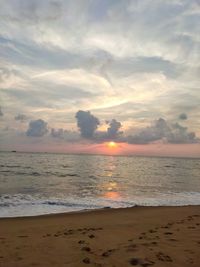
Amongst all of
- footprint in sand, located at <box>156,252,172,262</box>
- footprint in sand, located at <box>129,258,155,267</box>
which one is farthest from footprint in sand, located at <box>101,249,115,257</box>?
footprint in sand, located at <box>156,252,172,262</box>

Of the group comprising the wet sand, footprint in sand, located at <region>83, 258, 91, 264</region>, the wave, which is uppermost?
footprint in sand, located at <region>83, 258, 91, 264</region>

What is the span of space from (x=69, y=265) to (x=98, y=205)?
13.4 m

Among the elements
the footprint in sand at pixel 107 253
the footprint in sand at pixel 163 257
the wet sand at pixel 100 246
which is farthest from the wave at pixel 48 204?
the footprint in sand at pixel 163 257

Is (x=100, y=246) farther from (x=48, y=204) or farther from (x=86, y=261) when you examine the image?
(x=48, y=204)

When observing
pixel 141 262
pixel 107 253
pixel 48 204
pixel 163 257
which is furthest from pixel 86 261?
pixel 48 204

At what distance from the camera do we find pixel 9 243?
28.3 feet

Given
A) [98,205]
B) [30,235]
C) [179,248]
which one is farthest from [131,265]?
[98,205]

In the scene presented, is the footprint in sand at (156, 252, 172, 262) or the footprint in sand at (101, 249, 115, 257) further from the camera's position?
the footprint in sand at (101, 249, 115, 257)

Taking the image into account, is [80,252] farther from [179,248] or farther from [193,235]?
[193,235]

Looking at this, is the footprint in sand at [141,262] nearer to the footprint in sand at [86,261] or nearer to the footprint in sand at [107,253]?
the footprint in sand at [107,253]

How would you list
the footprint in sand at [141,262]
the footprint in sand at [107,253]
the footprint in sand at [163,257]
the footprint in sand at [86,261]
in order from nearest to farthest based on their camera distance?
the footprint in sand at [141,262], the footprint in sand at [86,261], the footprint in sand at [163,257], the footprint in sand at [107,253]

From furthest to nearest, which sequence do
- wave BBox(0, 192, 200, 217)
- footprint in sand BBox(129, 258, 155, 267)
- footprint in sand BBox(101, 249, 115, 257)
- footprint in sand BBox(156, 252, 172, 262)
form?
wave BBox(0, 192, 200, 217)
footprint in sand BBox(101, 249, 115, 257)
footprint in sand BBox(156, 252, 172, 262)
footprint in sand BBox(129, 258, 155, 267)

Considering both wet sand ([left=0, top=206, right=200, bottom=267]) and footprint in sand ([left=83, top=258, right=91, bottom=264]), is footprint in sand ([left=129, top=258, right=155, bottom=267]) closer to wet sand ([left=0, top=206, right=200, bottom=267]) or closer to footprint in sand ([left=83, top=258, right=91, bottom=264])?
wet sand ([left=0, top=206, right=200, bottom=267])

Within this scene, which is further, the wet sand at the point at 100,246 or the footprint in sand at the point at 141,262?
the wet sand at the point at 100,246
